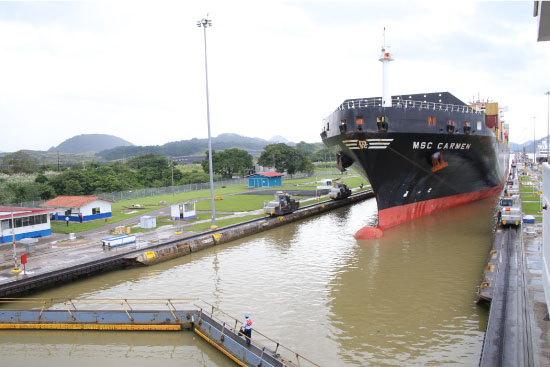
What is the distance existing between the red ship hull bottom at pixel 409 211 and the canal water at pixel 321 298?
2.54 ft

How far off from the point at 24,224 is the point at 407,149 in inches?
861

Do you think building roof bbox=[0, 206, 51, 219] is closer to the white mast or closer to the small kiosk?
the small kiosk

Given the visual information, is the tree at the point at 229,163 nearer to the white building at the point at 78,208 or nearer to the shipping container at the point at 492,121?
the white building at the point at 78,208

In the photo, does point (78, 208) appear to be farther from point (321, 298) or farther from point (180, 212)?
point (321, 298)

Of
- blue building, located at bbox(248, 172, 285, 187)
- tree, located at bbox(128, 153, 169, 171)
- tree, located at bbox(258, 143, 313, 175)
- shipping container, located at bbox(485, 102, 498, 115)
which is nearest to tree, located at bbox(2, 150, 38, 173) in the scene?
tree, located at bbox(128, 153, 169, 171)

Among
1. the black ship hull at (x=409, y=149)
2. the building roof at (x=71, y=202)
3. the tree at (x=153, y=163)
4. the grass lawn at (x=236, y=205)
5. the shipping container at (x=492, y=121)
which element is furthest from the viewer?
the tree at (x=153, y=163)

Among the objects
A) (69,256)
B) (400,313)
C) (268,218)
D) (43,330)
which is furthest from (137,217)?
(400,313)

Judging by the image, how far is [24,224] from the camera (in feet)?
75.5

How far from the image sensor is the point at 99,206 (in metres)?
30.8

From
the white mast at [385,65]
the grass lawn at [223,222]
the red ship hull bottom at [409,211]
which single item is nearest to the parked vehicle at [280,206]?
the grass lawn at [223,222]

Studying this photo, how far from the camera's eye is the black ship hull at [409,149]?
856 inches

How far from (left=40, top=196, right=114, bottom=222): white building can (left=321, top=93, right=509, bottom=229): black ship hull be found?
17.8m

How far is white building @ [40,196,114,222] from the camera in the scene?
96.0 ft

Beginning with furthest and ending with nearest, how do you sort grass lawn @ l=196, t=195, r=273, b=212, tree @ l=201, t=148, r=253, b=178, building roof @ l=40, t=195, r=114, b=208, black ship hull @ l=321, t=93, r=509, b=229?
tree @ l=201, t=148, r=253, b=178 < grass lawn @ l=196, t=195, r=273, b=212 < building roof @ l=40, t=195, r=114, b=208 < black ship hull @ l=321, t=93, r=509, b=229
